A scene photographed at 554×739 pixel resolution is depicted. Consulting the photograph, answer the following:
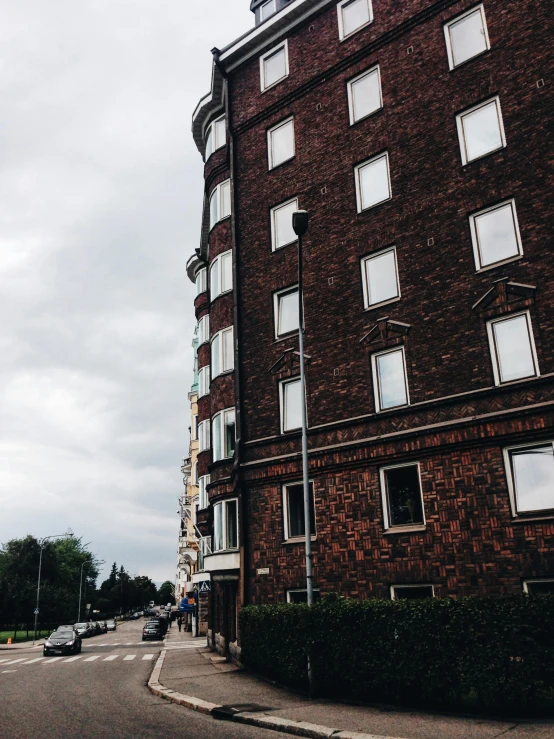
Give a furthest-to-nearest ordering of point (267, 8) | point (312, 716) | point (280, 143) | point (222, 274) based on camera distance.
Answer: point (267, 8), point (222, 274), point (280, 143), point (312, 716)

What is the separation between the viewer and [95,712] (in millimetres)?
13641

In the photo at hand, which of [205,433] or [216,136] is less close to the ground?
[216,136]

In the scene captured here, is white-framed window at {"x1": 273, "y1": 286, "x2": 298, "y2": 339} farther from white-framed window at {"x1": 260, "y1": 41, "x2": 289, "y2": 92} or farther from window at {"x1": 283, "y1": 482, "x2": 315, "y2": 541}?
white-framed window at {"x1": 260, "y1": 41, "x2": 289, "y2": 92}

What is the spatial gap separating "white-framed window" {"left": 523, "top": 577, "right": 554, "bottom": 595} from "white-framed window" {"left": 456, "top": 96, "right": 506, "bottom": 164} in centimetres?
1077

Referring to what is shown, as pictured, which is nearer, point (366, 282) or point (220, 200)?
point (366, 282)

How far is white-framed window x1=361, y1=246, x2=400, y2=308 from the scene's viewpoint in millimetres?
19359

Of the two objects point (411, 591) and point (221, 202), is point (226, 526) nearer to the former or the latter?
point (411, 591)

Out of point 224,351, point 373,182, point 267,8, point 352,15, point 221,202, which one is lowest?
point 224,351

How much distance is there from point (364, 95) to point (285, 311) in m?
7.31

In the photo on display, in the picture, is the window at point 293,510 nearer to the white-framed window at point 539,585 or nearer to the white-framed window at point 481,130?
the white-framed window at point 539,585

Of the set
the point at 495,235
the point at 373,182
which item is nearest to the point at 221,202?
the point at 373,182

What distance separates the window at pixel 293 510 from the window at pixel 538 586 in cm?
672

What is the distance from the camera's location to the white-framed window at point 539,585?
47.8ft

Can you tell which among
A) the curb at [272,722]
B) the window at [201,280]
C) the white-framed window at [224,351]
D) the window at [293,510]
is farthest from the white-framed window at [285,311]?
the window at [201,280]
